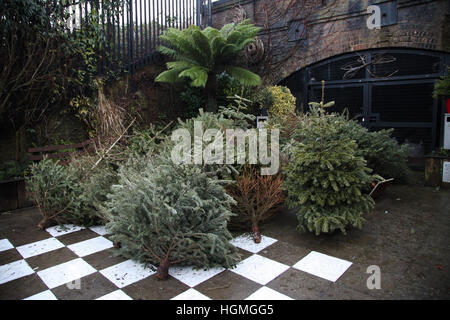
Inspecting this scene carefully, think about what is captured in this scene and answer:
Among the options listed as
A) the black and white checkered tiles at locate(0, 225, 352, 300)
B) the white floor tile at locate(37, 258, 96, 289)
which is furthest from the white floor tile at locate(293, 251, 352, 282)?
the white floor tile at locate(37, 258, 96, 289)

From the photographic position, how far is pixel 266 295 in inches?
80.4

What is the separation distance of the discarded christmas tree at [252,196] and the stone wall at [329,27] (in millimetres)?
4632

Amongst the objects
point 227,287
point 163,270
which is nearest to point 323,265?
point 227,287

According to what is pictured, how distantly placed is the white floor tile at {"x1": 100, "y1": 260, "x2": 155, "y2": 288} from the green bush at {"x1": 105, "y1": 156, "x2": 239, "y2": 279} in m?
0.08

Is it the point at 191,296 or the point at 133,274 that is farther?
the point at 133,274

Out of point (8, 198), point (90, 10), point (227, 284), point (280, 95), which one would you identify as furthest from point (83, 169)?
point (280, 95)

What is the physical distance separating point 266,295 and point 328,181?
1177 mm

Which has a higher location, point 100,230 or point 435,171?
point 435,171

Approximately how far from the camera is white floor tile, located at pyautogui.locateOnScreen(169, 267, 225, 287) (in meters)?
2.26

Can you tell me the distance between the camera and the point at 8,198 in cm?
405

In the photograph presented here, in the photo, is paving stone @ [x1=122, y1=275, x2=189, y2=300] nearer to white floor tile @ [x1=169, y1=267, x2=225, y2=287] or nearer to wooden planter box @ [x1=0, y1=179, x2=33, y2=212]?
white floor tile @ [x1=169, y1=267, x2=225, y2=287]

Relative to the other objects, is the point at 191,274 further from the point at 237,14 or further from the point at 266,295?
the point at 237,14

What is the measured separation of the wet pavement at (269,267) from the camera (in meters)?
2.09

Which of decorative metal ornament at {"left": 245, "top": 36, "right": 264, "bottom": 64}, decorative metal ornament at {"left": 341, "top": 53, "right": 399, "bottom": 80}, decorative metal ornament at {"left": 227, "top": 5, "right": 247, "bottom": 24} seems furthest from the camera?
decorative metal ornament at {"left": 227, "top": 5, "right": 247, "bottom": 24}
